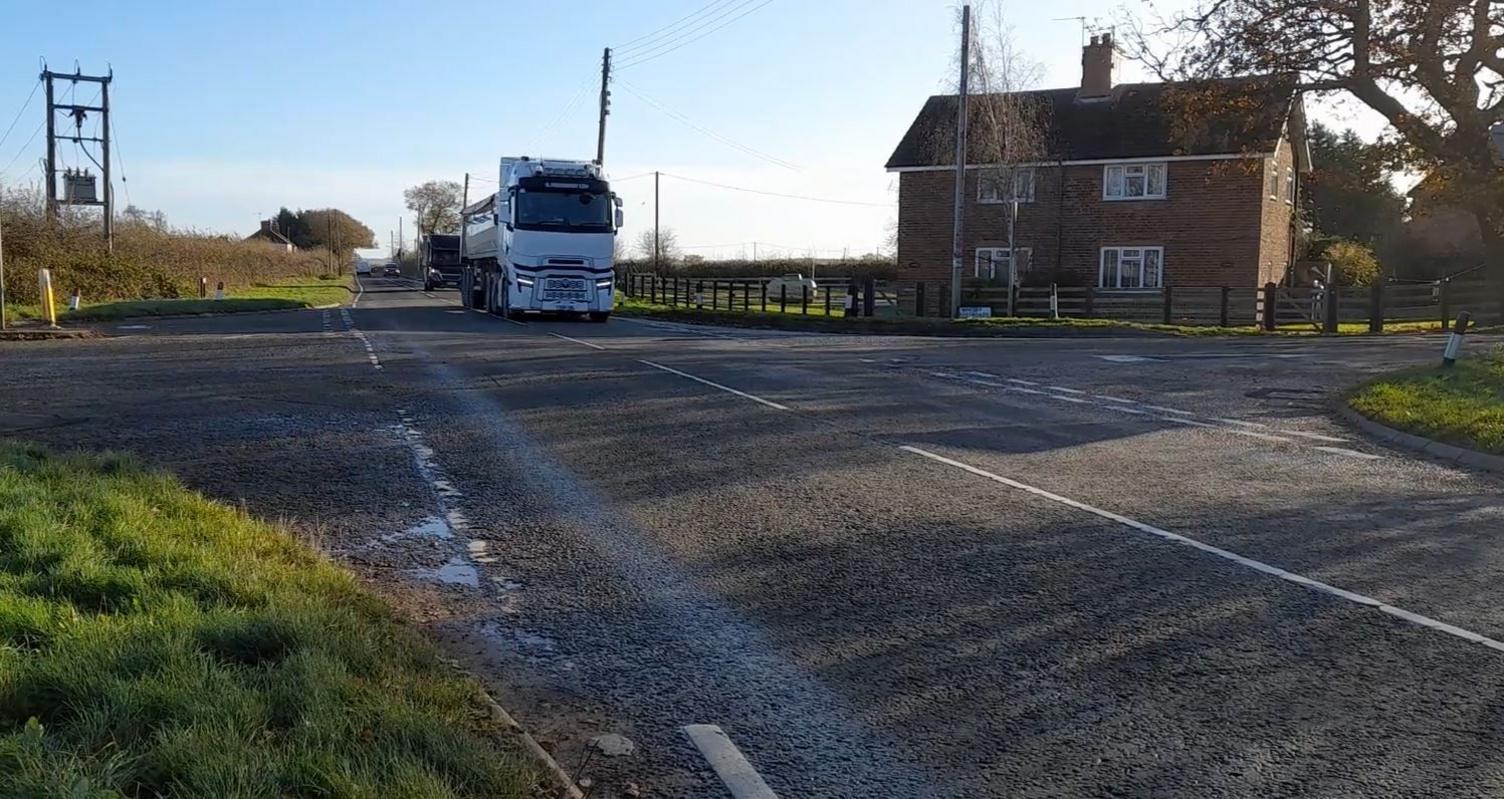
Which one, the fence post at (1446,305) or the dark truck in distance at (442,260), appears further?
the dark truck in distance at (442,260)

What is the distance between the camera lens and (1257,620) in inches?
227

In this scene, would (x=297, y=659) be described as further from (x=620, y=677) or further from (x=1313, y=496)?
(x=1313, y=496)

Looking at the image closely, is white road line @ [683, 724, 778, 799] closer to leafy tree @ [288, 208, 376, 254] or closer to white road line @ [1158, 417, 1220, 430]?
white road line @ [1158, 417, 1220, 430]

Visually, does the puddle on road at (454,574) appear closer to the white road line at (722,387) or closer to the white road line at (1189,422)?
the white road line at (722,387)

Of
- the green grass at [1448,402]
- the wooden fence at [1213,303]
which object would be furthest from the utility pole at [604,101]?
the green grass at [1448,402]

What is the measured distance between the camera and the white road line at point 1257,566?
564 centimetres

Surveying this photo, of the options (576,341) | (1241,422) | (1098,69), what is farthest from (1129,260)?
(1241,422)

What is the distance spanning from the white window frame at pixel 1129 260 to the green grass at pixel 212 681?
3678 centimetres

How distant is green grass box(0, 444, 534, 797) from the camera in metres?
3.48

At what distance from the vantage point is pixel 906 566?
6715 millimetres

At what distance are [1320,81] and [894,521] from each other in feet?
85.1

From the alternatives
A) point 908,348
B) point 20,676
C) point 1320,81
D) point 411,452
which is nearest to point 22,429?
point 411,452

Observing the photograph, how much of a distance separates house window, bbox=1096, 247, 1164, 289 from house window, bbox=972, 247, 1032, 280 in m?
2.56

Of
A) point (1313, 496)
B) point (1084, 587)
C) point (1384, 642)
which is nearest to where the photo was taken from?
point (1384, 642)
